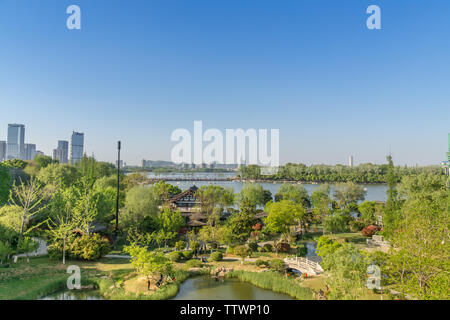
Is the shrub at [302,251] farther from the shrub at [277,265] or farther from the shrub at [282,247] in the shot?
the shrub at [277,265]

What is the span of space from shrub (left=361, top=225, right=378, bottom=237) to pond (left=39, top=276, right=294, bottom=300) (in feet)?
59.1

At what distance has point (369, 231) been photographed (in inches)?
1151

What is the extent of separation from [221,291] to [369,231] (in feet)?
67.2

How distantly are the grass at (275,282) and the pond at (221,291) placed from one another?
0.28 m

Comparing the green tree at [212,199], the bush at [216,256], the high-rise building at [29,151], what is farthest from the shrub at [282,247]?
the high-rise building at [29,151]

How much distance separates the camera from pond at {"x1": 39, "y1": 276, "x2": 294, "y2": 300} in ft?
49.4

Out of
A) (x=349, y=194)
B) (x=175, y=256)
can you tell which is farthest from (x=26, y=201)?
(x=349, y=194)

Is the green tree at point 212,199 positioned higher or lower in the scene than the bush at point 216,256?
higher

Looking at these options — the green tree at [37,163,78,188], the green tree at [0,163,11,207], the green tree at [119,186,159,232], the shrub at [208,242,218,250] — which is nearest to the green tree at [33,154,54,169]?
the green tree at [37,163,78,188]

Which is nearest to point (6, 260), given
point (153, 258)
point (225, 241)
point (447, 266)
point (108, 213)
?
point (108, 213)

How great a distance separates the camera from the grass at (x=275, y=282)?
1534 cm

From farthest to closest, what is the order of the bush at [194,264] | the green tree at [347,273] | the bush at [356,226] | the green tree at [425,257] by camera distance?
the bush at [356,226] → the bush at [194,264] → the green tree at [347,273] → the green tree at [425,257]

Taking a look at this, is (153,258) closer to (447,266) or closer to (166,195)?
(447,266)
